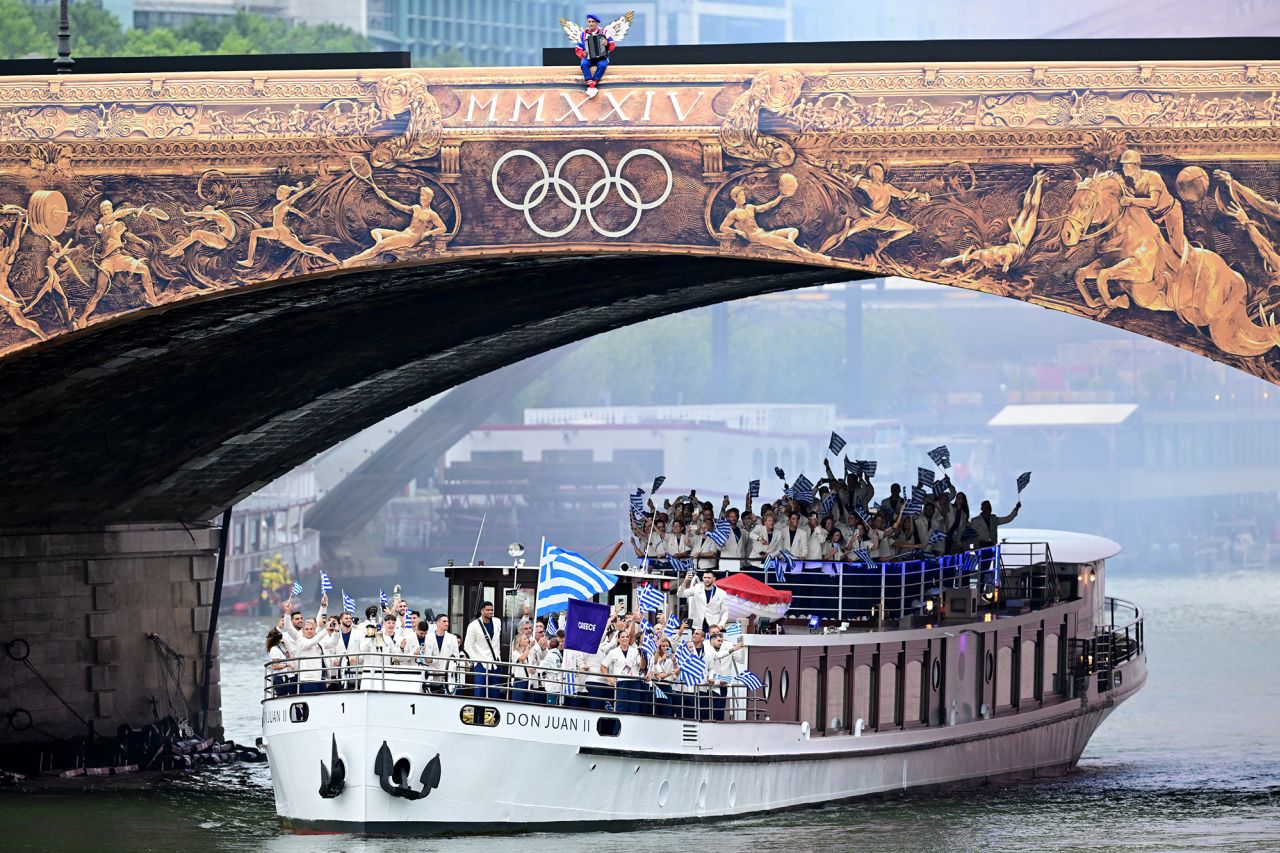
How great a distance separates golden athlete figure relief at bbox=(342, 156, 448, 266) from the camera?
29.6 meters

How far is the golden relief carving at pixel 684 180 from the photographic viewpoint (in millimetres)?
27703


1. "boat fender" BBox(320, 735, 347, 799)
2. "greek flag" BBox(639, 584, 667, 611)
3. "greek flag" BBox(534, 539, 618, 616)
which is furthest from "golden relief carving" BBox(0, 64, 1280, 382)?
"boat fender" BBox(320, 735, 347, 799)

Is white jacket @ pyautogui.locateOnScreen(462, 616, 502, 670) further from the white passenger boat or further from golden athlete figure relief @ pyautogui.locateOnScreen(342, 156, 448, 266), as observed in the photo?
golden athlete figure relief @ pyautogui.locateOnScreen(342, 156, 448, 266)

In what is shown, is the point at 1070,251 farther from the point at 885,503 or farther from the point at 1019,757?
the point at 1019,757

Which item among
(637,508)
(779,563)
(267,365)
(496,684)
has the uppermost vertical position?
(267,365)

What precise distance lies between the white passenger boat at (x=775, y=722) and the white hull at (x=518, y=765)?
0.02 meters

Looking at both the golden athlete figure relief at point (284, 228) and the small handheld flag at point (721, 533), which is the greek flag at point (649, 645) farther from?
the golden athlete figure relief at point (284, 228)

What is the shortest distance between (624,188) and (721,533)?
6.90m

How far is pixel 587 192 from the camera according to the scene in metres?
29.3

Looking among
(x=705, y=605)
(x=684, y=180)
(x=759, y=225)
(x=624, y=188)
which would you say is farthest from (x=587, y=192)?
(x=705, y=605)

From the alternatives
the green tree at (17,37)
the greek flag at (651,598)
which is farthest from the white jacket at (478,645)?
the green tree at (17,37)

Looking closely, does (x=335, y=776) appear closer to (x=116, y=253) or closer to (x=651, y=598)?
(x=651, y=598)

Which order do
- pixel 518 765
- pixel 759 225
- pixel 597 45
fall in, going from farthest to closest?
pixel 518 765 < pixel 597 45 < pixel 759 225

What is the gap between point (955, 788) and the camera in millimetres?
37625
